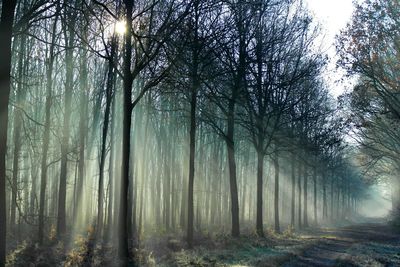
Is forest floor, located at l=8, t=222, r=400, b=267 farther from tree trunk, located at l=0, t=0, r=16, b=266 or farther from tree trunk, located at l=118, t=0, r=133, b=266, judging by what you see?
tree trunk, located at l=0, t=0, r=16, b=266

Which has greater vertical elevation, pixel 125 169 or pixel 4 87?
pixel 4 87

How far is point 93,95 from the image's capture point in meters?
29.0

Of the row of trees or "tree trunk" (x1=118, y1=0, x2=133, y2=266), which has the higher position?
the row of trees

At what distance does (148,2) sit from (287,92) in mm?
9640

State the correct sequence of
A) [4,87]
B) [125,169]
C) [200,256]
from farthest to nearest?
[200,256]
[125,169]
[4,87]

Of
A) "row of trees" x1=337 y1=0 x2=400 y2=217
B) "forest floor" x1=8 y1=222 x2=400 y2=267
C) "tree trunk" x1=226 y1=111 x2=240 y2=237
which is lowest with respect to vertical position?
"forest floor" x1=8 y1=222 x2=400 y2=267

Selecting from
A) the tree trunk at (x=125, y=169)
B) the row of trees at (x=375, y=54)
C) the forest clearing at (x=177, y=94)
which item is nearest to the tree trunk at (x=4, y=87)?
the forest clearing at (x=177, y=94)

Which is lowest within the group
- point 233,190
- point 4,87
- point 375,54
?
point 233,190

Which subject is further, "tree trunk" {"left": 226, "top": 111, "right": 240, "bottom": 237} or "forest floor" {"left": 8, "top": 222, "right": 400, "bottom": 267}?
"tree trunk" {"left": 226, "top": 111, "right": 240, "bottom": 237}

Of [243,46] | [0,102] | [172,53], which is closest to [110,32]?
[172,53]

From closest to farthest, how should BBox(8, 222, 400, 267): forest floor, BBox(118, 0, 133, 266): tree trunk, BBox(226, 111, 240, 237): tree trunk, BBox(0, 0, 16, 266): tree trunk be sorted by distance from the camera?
BBox(0, 0, 16, 266): tree trunk, BBox(118, 0, 133, 266): tree trunk, BBox(8, 222, 400, 267): forest floor, BBox(226, 111, 240, 237): tree trunk

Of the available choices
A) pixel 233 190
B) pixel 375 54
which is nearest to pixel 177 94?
pixel 233 190

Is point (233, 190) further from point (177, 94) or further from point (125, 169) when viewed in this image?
point (125, 169)

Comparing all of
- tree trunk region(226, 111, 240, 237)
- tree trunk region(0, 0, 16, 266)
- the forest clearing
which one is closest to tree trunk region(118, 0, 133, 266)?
the forest clearing
